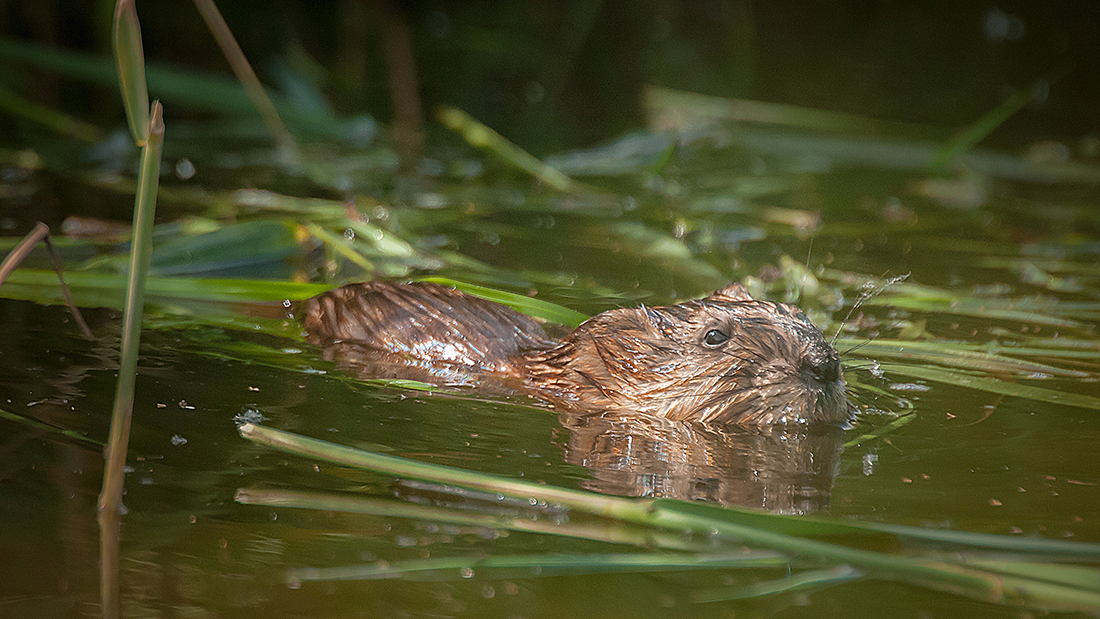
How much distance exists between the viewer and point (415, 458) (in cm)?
264

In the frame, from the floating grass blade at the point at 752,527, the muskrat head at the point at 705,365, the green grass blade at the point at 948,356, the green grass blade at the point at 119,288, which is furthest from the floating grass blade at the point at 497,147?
the floating grass blade at the point at 752,527

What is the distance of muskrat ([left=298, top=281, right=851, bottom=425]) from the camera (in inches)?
123

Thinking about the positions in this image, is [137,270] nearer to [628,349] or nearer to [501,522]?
[501,522]

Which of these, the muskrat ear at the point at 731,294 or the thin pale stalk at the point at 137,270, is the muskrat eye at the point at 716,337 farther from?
the thin pale stalk at the point at 137,270

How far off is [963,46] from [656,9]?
5055mm

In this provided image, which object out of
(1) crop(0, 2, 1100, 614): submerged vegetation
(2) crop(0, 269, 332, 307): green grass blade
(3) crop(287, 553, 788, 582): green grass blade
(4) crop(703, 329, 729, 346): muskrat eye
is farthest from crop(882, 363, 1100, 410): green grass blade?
(2) crop(0, 269, 332, 307): green grass blade

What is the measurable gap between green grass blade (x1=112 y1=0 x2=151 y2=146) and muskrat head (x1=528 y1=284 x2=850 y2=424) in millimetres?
1772

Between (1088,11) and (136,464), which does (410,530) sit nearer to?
(136,464)

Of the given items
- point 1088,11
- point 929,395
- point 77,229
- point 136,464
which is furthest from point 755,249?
point 1088,11

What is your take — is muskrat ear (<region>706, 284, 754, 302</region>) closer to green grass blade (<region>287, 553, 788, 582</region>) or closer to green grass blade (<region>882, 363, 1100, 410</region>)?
green grass blade (<region>882, 363, 1100, 410</region>)

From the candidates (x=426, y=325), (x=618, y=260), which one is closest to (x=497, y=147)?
(x=618, y=260)

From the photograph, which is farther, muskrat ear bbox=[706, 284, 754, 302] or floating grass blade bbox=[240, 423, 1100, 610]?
muskrat ear bbox=[706, 284, 754, 302]

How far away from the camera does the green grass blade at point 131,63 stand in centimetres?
176

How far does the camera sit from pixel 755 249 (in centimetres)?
492
